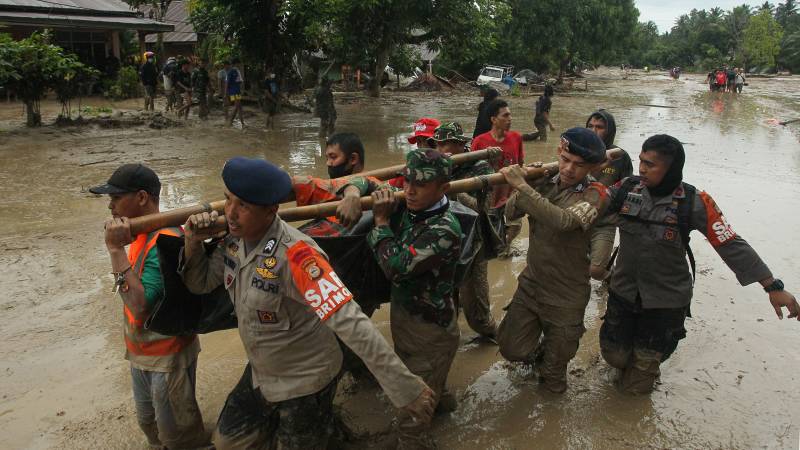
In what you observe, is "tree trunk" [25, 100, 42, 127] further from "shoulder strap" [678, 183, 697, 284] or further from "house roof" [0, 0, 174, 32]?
"shoulder strap" [678, 183, 697, 284]

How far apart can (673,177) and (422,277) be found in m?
1.62

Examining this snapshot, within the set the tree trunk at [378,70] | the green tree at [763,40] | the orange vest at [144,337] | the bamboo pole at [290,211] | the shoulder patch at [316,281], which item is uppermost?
the green tree at [763,40]

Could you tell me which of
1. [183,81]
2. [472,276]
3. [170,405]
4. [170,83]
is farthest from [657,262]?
[170,83]

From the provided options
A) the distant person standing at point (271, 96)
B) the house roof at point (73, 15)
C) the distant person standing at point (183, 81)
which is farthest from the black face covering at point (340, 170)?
the house roof at point (73, 15)

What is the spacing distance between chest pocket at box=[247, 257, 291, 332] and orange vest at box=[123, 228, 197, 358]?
558 mm

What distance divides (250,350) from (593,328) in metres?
3.11

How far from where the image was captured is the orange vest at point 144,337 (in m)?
2.59

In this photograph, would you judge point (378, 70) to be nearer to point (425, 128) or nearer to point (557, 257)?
point (425, 128)

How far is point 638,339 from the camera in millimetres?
3553

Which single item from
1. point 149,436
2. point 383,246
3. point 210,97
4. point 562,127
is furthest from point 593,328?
point 210,97

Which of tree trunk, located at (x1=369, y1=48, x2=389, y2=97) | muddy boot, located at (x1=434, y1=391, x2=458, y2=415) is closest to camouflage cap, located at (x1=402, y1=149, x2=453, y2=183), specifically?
muddy boot, located at (x1=434, y1=391, x2=458, y2=415)

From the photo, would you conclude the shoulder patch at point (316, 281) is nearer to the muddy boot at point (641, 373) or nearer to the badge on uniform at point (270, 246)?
the badge on uniform at point (270, 246)

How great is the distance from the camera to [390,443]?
313 cm

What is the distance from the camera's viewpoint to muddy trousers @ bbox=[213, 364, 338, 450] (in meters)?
2.43
